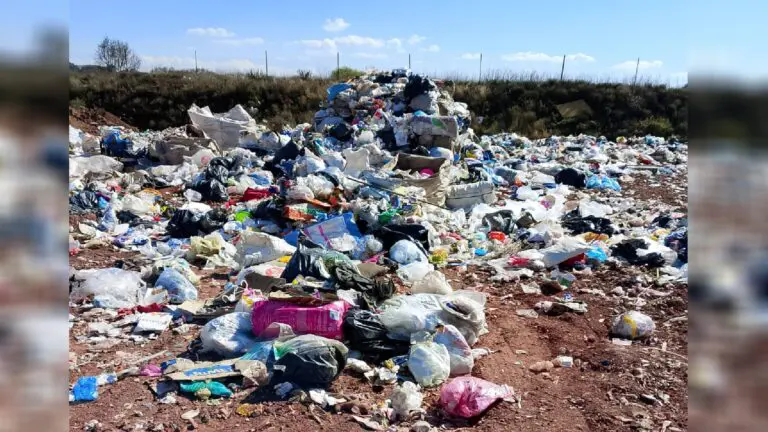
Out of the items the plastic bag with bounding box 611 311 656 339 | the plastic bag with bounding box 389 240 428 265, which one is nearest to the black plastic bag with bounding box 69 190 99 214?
the plastic bag with bounding box 389 240 428 265

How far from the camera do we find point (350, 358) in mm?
3135

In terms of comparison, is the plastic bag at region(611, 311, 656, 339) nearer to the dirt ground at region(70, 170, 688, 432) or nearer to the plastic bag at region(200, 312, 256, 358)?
the dirt ground at region(70, 170, 688, 432)

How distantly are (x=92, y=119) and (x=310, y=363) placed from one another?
1673 centimetres

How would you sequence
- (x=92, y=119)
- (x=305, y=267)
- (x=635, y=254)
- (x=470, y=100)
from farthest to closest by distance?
(x=470, y=100) → (x=92, y=119) → (x=635, y=254) → (x=305, y=267)

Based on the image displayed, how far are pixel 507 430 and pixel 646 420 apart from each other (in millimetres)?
712

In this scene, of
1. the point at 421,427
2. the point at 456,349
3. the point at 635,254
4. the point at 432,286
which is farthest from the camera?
the point at 635,254

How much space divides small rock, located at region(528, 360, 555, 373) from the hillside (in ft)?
48.2

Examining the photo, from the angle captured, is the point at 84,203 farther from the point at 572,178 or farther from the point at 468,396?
the point at 572,178

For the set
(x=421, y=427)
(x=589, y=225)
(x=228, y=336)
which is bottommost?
(x=421, y=427)

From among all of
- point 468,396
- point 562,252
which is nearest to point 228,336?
point 468,396

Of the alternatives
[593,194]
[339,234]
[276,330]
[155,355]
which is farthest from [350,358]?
[593,194]

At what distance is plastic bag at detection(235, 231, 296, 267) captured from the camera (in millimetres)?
4910

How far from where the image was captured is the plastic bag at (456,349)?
120 inches

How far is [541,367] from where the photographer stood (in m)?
3.13
